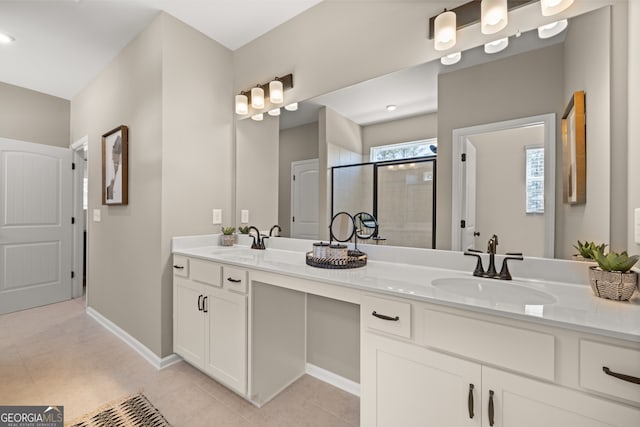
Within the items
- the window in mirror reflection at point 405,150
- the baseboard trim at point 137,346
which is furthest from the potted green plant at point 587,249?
the baseboard trim at point 137,346

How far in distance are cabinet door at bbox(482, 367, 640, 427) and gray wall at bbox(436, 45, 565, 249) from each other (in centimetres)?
72

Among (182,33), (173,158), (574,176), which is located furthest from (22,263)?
(574,176)

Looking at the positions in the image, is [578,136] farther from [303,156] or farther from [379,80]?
[303,156]

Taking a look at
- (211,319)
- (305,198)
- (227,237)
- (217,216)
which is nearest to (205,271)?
(211,319)

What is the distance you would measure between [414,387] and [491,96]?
52.5 inches

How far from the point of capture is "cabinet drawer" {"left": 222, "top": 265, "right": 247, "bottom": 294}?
162 centimetres

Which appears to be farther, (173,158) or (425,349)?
(173,158)

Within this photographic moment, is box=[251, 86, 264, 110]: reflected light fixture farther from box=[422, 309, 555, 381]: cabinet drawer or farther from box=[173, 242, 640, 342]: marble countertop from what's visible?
box=[422, 309, 555, 381]: cabinet drawer

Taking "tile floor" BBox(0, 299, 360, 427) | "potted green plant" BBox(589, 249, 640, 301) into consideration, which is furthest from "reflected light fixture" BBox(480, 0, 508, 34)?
"tile floor" BBox(0, 299, 360, 427)

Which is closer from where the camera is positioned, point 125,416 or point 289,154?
point 125,416

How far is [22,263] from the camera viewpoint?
3.26m

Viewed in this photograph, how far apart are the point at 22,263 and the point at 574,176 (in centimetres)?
493

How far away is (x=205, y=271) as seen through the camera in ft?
6.05

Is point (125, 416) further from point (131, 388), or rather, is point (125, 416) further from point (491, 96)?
point (491, 96)
